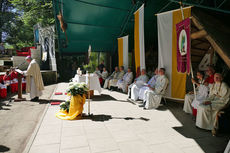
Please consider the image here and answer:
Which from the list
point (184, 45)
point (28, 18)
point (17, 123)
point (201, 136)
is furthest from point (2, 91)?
point (28, 18)

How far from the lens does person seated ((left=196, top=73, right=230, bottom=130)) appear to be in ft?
12.1

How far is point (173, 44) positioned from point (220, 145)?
3.54 meters

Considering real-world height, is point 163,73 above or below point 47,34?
below

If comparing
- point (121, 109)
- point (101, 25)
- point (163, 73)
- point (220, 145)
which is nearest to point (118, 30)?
point (101, 25)

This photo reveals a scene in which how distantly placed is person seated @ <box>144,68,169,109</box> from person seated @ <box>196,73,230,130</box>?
1833mm

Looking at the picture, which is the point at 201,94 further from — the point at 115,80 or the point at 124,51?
the point at 124,51

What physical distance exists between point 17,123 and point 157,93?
14.1 feet

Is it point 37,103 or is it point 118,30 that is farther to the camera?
point 118,30

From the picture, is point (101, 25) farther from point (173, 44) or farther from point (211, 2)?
point (211, 2)

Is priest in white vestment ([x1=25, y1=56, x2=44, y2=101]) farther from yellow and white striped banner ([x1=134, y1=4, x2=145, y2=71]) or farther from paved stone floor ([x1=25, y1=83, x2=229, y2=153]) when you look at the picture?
yellow and white striped banner ([x1=134, y1=4, x2=145, y2=71])

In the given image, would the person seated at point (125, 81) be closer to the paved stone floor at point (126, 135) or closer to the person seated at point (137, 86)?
the person seated at point (137, 86)

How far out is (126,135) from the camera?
3.45 m

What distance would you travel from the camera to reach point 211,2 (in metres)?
5.33

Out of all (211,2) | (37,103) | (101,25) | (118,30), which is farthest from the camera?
(118,30)
